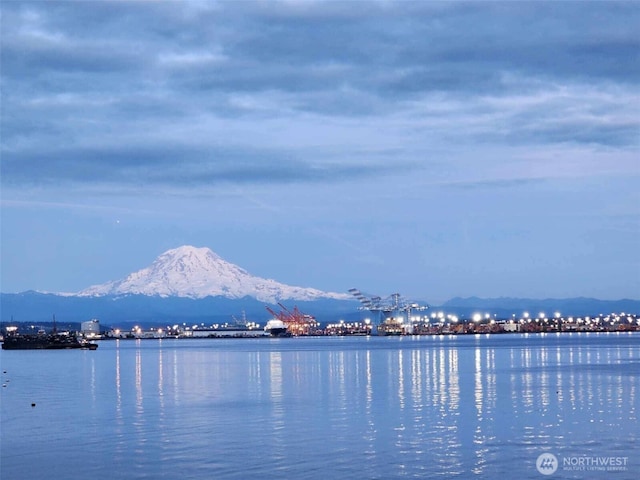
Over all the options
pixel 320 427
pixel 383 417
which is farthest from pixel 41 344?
pixel 320 427

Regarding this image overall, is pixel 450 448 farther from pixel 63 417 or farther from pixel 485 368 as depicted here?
pixel 485 368

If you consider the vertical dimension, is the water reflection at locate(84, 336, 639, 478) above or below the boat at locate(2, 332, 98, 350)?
above

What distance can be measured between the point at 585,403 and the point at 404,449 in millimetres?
14197

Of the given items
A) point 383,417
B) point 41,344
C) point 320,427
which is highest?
point 320,427

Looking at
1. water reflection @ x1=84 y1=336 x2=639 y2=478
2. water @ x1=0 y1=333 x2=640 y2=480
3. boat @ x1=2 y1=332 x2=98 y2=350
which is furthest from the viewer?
boat @ x1=2 y1=332 x2=98 y2=350

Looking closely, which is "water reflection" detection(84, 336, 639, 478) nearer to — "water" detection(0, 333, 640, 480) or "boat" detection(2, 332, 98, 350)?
"water" detection(0, 333, 640, 480)

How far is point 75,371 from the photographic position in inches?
2854

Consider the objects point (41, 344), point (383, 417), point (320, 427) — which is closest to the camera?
point (320, 427)

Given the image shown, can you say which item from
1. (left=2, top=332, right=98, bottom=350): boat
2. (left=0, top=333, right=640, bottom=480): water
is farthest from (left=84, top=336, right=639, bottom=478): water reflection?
(left=2, top=332, right=98, bottom=350): boat

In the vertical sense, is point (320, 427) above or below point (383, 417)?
above

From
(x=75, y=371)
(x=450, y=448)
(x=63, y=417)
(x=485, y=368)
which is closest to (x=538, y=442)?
(x=450, y=448)

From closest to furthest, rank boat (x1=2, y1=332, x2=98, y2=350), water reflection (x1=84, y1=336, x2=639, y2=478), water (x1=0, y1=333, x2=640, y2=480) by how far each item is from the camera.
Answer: water (x1=0, y1=333, x2=640, y2=480)
water reflection (x1=84, y1=336, x2=639, y2=478)
boat (x1=2, y1=332, x2=98, y2=350)

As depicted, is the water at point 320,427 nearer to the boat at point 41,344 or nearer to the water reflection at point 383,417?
the water reflection at point 383,417

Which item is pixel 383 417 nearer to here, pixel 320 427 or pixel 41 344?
pixel 320 427
